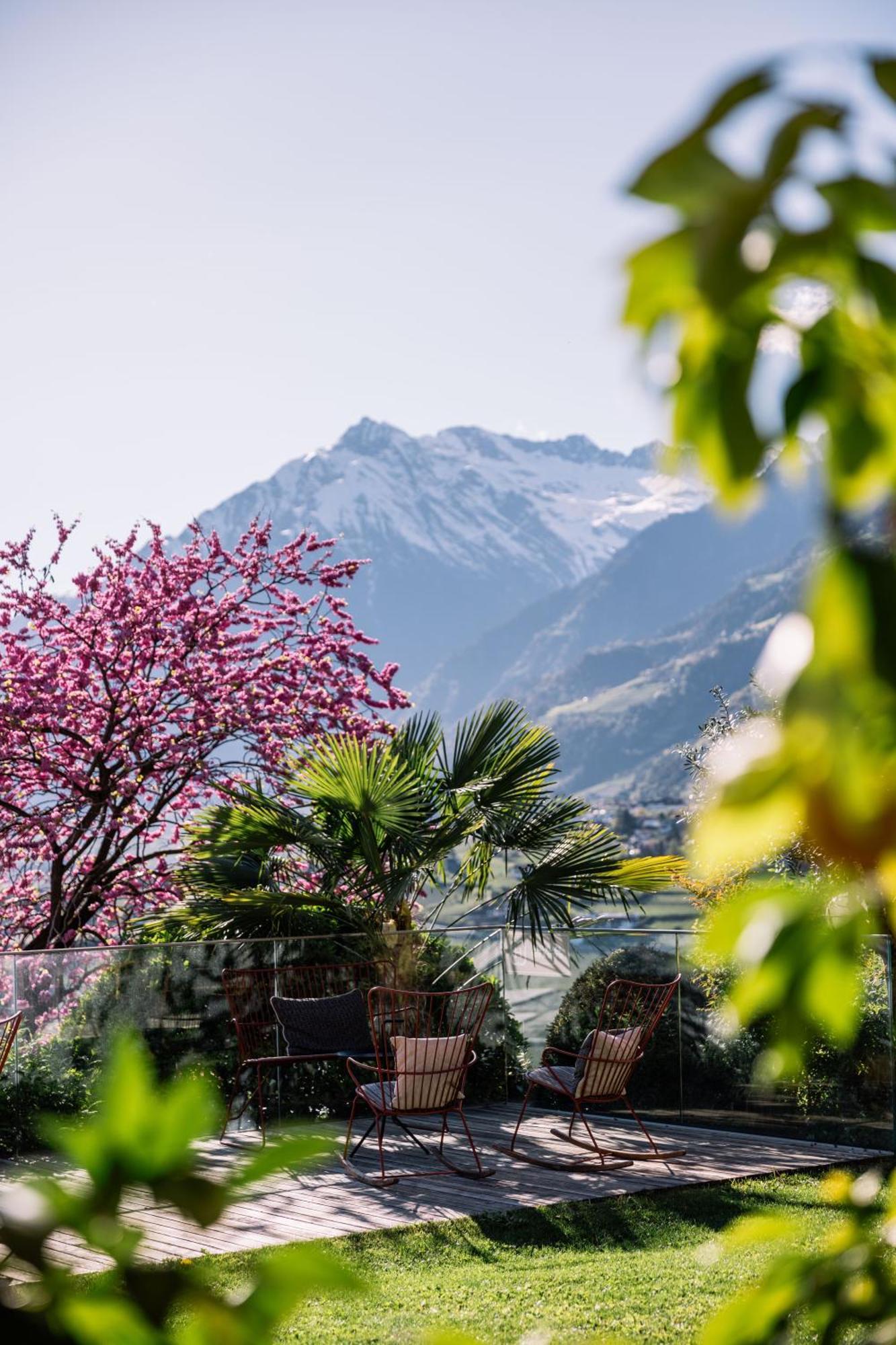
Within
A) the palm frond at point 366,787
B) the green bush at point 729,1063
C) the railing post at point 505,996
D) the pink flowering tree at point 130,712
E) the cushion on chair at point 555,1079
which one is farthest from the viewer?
the pink flowering tree at point 130,712

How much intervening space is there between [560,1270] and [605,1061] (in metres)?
2.08

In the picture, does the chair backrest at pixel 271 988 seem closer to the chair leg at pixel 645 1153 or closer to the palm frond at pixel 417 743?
the palm frond at pixel 417 743

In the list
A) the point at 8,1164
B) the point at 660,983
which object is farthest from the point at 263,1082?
the point at 660,983

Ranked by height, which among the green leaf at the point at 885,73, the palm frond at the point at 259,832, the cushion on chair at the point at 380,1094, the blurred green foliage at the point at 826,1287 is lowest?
the cushion on chair at the point at 380,1094

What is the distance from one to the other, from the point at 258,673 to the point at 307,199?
10012 millimetres

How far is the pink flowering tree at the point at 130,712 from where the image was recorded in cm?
1135

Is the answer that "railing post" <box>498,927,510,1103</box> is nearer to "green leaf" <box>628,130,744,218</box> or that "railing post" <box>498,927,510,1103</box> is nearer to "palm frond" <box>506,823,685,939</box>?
"palm frond" <box>506,823,685,939</box>

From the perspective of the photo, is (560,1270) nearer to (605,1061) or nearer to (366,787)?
(605,1061)

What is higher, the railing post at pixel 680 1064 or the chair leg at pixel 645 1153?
the railing post at pixel 680 1064

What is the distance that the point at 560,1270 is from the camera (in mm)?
5590

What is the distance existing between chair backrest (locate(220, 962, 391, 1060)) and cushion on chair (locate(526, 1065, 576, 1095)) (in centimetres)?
147

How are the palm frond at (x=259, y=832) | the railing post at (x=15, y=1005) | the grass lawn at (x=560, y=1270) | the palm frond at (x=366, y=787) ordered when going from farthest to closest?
the palm frond at (x=259, y=832) → the palm frond at (x=366, y=787) → the railing post at (x=15, y=1005) → the grass lawn at (x=560, y=1270)

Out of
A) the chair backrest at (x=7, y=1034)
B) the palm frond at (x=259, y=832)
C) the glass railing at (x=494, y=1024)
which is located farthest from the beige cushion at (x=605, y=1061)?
the chair backrest at (x=7, y=1034)

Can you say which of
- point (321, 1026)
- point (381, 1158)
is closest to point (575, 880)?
point (321, 1026)
